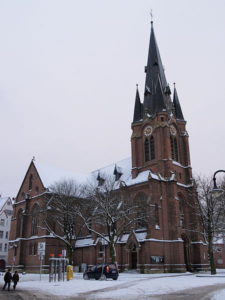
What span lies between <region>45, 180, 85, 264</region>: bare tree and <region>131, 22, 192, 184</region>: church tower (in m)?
11.8

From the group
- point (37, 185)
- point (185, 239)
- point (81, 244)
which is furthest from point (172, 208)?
point (37, 185)

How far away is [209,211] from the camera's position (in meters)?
38.7

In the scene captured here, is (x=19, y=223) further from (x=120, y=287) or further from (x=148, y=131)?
(x=120, y=287)

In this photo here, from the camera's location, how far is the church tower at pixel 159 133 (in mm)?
52719

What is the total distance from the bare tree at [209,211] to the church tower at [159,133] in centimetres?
920

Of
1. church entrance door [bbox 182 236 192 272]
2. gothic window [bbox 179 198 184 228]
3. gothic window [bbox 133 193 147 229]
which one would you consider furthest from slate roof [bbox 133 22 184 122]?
church entrance door [bbox 182 236 192 272]

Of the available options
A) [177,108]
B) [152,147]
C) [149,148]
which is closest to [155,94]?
[177,108]

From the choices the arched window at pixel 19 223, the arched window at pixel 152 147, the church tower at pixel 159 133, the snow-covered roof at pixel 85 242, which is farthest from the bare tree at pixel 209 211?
the arched window at pixel 19 223

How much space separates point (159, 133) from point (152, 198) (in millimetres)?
12003

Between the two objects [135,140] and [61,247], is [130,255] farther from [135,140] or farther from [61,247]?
[135,140]

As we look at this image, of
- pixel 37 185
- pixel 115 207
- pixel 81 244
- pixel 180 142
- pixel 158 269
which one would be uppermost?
pixel 180 142

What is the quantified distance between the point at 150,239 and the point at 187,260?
28.3 feet

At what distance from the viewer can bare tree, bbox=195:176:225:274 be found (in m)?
38.0

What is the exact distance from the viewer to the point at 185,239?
49.8 m
